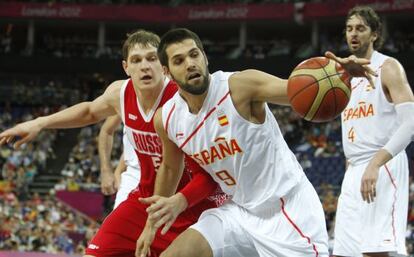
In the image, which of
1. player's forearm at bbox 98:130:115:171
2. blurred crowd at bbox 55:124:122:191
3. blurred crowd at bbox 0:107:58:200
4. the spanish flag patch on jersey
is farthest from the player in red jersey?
blurred crowd at bbox 55:124:122:191

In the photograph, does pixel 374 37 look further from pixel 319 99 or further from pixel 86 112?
pixel 86 112

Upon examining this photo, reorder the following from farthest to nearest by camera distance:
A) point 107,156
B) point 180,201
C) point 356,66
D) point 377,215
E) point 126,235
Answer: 1. point 107,156
2. point 377,215
3. point 126,235
4. point 180,201
5. point 356,66

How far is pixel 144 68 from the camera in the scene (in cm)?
437

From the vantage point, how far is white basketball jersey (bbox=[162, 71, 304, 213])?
11.9 ft

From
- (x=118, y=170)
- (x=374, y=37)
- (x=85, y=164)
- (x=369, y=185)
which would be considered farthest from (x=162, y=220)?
(x=85, y=164)

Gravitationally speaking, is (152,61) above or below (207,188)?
above

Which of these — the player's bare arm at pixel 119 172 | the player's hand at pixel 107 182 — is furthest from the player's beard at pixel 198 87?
the player's bare arm at pixel 119 172

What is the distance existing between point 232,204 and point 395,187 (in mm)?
1370

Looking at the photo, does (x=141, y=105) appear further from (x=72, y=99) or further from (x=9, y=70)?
(x=9, y=70)

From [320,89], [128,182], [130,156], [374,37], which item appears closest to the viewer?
[320,89]

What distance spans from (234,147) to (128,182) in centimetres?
185

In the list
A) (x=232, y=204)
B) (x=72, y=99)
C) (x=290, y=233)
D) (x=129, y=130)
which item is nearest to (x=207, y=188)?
(x=232, y=204)

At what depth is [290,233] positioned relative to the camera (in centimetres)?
365

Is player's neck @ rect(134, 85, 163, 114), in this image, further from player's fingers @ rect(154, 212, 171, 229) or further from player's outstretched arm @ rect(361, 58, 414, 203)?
player's outstretched arm @ rect(361, 58, 414, 203)
